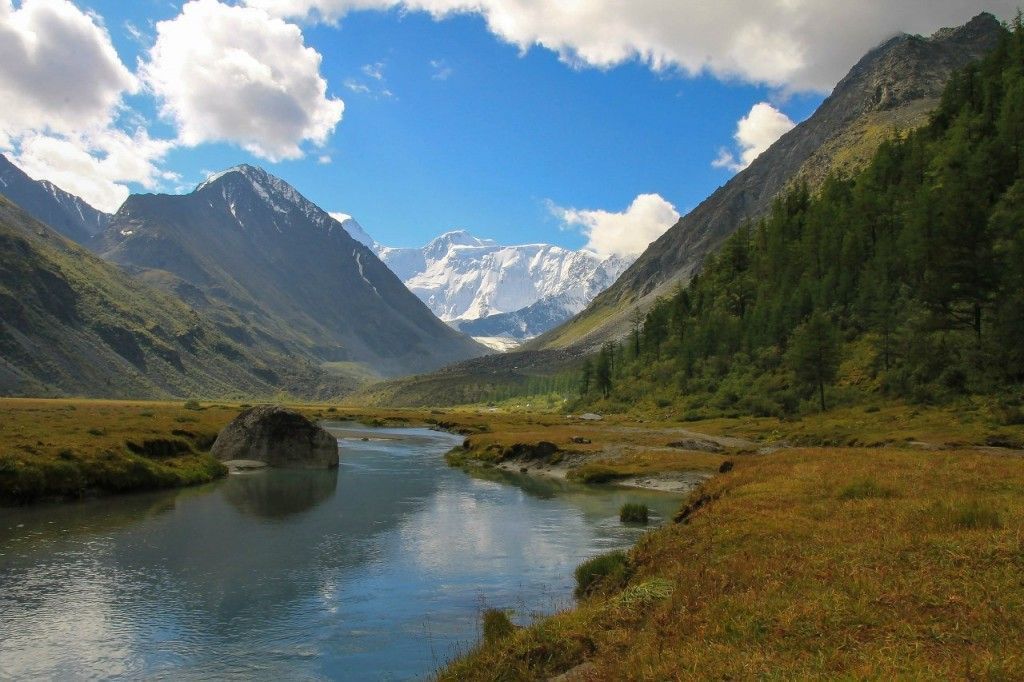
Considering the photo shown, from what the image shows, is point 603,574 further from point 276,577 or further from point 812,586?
point 276,577

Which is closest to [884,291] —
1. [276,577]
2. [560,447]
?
[560,447]

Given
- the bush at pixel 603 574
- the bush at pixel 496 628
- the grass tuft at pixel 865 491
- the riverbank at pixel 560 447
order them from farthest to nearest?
the riverbank at pixel 560 447 → the grass tuft at pixel 865 491 → the bush at pixel 603 574 → the bush at pixel 496 628

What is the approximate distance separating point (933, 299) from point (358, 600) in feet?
253

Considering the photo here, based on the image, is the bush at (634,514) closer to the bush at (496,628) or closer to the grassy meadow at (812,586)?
the grassy meadow at (812,586)

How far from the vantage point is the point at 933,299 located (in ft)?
247

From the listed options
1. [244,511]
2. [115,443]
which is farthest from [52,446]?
[244,511]

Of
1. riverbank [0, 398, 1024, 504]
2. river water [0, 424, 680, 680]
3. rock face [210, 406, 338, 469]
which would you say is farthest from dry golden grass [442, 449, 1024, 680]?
rock face [210, 406, 338, 469]

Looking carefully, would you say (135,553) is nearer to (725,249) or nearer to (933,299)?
(933,299)

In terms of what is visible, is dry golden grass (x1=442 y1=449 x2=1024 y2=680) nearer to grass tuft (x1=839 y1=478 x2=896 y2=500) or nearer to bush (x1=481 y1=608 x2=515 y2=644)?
grass tuft (x1=839 y1=478 x2=896 y2=500)

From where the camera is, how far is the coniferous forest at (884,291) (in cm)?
7006

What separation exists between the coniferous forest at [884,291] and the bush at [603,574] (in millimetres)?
53900

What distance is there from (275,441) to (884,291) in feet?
285

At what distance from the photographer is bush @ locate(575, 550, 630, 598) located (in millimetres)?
21234

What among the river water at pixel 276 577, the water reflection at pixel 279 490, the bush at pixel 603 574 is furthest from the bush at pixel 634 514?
the water reflection at pixel 279 490
